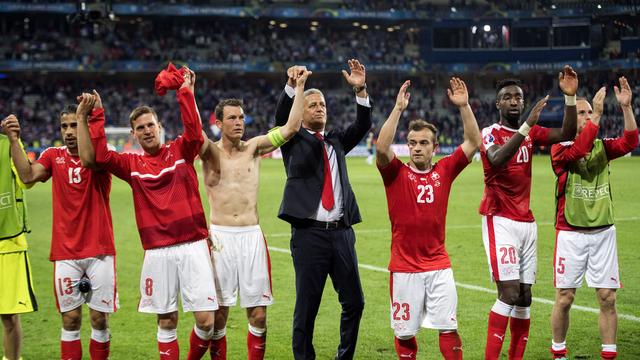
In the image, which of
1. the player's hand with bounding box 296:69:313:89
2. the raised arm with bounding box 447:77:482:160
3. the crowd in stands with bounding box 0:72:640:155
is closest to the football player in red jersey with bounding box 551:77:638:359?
the raised arm with bounding box 447:77:482:160

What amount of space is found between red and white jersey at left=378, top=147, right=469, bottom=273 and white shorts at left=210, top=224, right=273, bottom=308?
3.77 ft

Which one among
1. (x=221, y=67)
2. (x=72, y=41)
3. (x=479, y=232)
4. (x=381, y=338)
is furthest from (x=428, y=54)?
(x=381, y=338)

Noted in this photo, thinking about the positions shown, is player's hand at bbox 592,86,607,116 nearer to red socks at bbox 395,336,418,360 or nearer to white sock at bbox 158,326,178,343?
red socks at bbox 395,336,418,360

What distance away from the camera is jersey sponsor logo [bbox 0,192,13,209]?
7.37 meters

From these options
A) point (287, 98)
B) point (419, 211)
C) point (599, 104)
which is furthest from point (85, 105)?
point (599, 104)

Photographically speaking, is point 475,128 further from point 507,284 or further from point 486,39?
point 486,39

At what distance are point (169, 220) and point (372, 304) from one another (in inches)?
188

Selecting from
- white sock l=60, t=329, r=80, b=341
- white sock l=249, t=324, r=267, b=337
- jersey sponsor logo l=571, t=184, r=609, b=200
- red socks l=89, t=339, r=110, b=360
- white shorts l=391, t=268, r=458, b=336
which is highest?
jersey sponsor logo l=571, t=184, r=609, b=200

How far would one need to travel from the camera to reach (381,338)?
9156 mm

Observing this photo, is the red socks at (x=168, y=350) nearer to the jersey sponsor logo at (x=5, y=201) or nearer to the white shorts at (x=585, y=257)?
the jersey sponsor logo at (x=5, y=201)

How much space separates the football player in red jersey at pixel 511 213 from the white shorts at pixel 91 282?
11.0 ft

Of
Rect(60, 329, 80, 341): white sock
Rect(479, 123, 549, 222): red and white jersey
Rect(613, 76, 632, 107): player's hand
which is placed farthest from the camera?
Rect(613, 76, 632, 107): player's hand

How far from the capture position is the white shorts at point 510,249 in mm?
7410

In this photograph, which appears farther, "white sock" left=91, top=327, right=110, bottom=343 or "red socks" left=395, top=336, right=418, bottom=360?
"white sock" left=91, top=327, right=110, bottom=343
